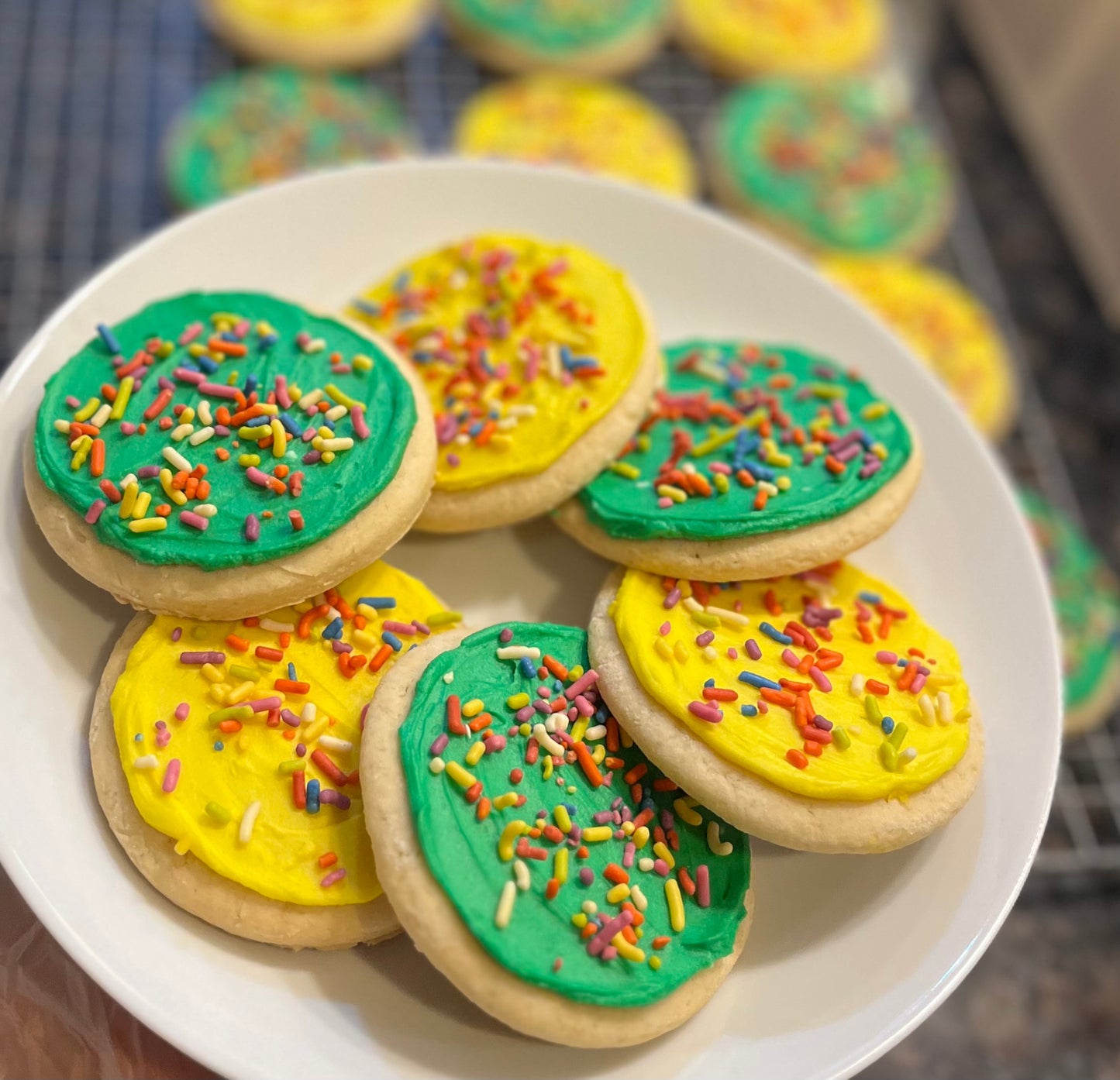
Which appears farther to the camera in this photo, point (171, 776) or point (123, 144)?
point (123, 144)

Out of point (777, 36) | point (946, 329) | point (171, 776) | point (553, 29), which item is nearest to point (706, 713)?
point (171, 776)

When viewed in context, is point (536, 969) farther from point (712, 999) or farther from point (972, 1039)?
point (972, 1039)

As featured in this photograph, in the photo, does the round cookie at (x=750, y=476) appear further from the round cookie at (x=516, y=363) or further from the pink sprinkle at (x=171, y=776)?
the pink sprinkle at (x=171, y=776)

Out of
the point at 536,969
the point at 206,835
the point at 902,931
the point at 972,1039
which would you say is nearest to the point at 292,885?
the point at 206,835

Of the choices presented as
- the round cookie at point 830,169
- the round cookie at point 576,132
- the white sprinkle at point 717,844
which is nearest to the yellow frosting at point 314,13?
the round cookie at point 576,132

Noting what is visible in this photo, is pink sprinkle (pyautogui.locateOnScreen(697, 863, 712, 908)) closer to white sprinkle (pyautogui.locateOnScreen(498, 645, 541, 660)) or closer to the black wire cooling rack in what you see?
white sprinkle (pyautogui.locateOnScreen(498, 645, 541, 660))

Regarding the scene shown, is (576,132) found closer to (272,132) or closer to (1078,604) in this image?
(272,132)

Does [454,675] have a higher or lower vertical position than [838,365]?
lower
